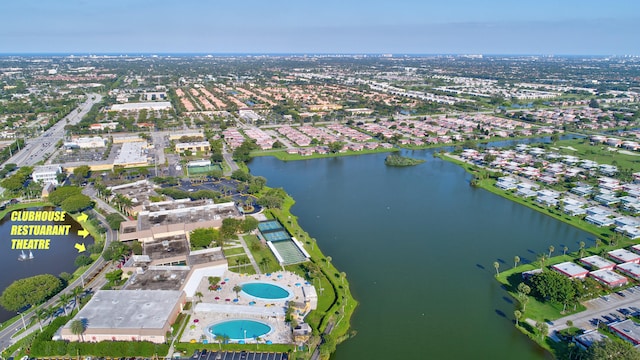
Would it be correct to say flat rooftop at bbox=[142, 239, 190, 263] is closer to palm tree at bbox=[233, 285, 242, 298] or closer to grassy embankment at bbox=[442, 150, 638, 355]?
palm tree at bbox=[233, 285, 242, 298]

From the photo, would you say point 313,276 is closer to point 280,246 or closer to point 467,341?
point 280,246

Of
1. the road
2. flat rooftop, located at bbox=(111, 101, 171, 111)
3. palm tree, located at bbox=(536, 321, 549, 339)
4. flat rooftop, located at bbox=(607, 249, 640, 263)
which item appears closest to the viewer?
palm tree, located at bbox=(536, 321, 549, 339)

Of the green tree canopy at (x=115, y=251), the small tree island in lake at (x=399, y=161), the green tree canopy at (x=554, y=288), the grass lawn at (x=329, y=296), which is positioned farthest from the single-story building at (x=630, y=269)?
the green tree canopy at (x=115, y=251)

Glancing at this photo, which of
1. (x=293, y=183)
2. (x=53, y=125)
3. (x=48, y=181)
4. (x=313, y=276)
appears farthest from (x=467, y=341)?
(x=53, y=125)

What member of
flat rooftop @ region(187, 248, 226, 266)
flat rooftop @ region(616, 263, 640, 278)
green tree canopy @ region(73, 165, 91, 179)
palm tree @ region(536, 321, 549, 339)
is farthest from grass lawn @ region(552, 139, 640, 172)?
green tree canopy @ region(73, 165, 91, 179)

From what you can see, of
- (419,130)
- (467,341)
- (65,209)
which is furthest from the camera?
(419,130)
